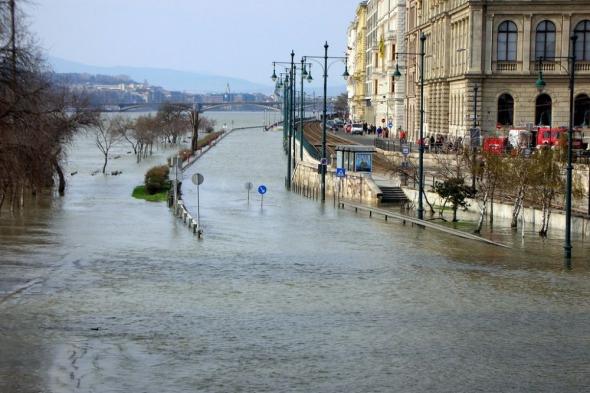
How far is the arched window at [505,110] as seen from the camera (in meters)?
86.4

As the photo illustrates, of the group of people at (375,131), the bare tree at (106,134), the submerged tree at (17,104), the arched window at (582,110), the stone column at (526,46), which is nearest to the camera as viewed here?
the submerged tree at (17,104)

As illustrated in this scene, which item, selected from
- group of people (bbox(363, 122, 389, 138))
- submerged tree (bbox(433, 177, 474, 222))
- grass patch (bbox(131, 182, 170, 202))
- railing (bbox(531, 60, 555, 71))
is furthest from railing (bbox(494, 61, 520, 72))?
group of people (bbox(363, 122, 389, 138))

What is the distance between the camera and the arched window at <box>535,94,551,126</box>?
280 feet

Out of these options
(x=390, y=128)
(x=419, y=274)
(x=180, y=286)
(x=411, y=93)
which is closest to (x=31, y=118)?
(x=180, y=286)

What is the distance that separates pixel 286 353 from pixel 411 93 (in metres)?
101

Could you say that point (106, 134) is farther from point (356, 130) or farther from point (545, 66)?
point (545, 66)

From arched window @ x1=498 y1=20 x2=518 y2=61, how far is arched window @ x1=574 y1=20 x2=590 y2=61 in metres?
4.30

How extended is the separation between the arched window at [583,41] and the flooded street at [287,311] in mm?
40795

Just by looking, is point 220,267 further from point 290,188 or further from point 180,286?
point 290,188

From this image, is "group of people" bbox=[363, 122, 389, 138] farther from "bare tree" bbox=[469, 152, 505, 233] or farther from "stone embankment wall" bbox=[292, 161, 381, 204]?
"bare tree" bbox=[469, 152, 505, 233]

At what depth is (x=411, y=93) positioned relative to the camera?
121500mm

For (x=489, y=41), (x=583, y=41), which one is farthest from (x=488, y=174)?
(x=489, y=41)

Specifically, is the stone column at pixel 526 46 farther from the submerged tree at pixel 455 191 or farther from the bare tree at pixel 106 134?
the submerged tree at pixel 455 191

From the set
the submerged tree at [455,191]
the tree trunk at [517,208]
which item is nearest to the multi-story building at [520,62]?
the submerged tree at [455,191]
